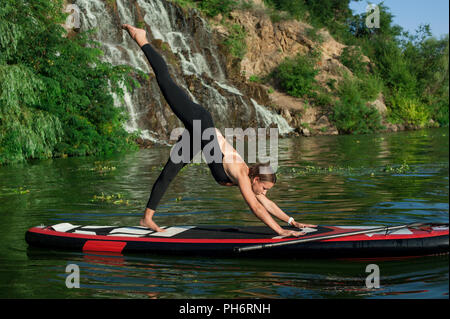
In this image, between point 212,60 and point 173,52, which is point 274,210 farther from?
point 212,60

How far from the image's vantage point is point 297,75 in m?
39.0

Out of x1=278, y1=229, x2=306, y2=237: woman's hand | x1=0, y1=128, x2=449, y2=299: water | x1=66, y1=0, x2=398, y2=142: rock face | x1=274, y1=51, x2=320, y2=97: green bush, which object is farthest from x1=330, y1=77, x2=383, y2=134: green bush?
x1=278, y1=229, x2=306, y2=237: woman's hand

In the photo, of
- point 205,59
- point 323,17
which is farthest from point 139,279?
point 323,17

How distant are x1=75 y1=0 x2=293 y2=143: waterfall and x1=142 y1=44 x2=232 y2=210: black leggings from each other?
18.7m

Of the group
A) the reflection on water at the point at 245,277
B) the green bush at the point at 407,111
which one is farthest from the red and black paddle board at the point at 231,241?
the green bush at the point at 407,111

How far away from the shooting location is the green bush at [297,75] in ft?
127

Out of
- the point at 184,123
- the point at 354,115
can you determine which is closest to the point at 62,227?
the point at 184,123

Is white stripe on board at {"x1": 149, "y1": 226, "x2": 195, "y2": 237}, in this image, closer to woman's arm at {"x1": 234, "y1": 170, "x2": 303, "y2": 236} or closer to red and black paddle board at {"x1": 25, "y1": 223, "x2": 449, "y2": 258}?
red and black paddle board at {"x1": 25, "y1": 223, "x2": 449, "y2": 258}

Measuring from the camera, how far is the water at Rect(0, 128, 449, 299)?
16.3 feet

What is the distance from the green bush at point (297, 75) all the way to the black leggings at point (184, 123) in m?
32.5

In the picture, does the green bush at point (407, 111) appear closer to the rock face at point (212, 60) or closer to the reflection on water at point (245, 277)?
the rock face at point (212, 60)

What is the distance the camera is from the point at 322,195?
1009 centimetres

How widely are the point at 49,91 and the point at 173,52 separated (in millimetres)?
13696
